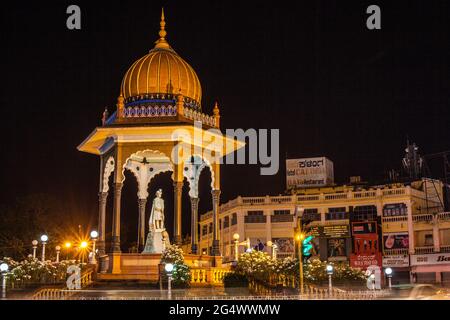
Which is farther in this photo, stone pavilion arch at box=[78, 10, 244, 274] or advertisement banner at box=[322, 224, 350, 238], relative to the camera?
advertisement banner at box=[322, 224, 350, 238]

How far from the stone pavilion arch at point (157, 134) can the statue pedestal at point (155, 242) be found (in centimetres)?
105

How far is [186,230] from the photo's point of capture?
71750 mm

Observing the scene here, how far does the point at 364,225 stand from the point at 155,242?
138ft

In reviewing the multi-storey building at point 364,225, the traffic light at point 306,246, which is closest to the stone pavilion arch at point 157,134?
the traffic light at point 306,246

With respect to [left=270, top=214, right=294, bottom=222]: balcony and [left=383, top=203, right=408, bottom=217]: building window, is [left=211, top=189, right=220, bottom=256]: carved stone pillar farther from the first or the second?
[left=270, top=214, right=294, bottom=222]: balcony

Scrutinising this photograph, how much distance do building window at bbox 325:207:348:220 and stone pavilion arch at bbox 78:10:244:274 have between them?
38998 millimetres

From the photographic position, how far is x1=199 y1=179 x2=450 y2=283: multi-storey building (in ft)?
211

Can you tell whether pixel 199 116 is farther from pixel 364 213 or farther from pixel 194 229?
pixel 364 213

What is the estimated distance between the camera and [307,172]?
254 feet

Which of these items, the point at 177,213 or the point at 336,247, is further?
the point at 336,247

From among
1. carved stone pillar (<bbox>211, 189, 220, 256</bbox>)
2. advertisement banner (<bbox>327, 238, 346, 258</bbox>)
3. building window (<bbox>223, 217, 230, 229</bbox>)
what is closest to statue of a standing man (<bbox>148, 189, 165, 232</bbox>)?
carved stone pillar (<bbox>211, 189, 220, 256</bbox>)

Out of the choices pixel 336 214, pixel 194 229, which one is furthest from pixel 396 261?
pixel 194 229
